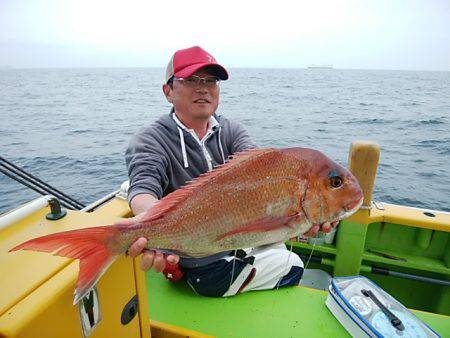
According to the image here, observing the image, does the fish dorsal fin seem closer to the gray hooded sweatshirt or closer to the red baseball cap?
the gray hooded sweatshirt

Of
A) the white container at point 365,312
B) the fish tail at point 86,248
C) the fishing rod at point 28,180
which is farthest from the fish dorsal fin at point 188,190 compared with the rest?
the fishing rod at point 28,180

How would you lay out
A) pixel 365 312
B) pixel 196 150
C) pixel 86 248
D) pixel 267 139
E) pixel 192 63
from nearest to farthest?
pixel 86 248, pixel 365 312, pixel 192 63, pixel 196 150, pixel 267 139

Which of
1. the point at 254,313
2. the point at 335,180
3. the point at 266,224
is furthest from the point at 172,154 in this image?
the point at 254,313

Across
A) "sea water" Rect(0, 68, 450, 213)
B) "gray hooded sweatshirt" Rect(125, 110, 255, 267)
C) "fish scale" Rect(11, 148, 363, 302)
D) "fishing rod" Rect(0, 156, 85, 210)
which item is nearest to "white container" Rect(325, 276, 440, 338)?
"gray hooded sweatshirt" Rect(125, 110, 255, 267)

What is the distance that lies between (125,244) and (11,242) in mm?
589

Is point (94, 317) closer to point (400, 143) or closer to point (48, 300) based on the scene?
point (48, 300)

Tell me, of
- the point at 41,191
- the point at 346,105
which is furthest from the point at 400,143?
the point at 41,191

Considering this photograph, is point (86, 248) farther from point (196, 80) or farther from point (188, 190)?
point (196, 80)

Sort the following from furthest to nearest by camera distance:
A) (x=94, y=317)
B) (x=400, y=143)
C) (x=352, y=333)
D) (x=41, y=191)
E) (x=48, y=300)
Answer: (x=400, y=143) → (x=41, y=191) → (x=352, y=333) → (x=94, y=317) → (x=48, y=300)

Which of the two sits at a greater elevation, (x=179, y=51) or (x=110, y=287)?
(x=179, y=51)

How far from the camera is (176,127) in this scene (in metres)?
2.70

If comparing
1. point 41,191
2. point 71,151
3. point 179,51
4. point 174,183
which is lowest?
point 71,151

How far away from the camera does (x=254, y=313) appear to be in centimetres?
262

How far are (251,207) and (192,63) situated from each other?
144 centimetres
